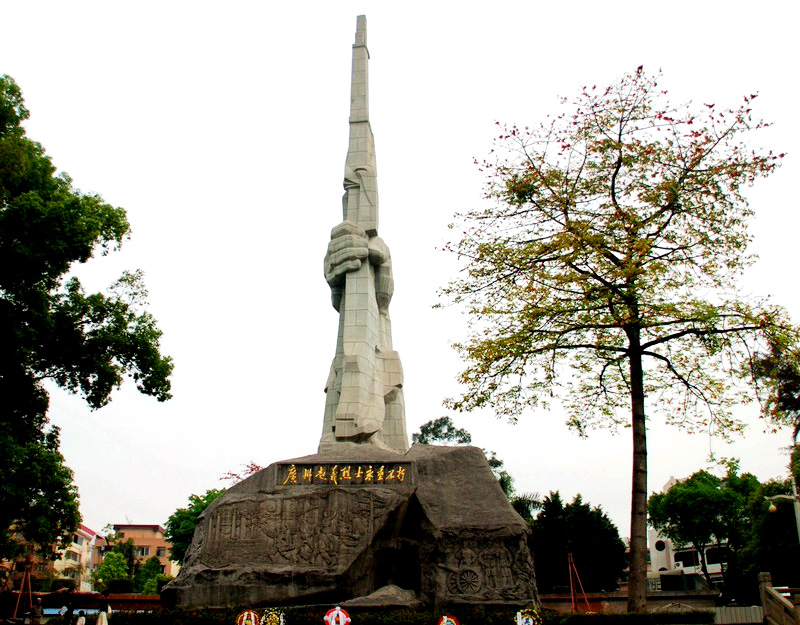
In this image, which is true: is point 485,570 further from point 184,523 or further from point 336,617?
point 184,523

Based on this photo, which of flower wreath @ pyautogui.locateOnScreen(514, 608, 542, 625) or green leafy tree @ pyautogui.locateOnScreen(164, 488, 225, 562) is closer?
flower wreath @ pyautogui.locateOnScreen(514, 608, 542, 625)

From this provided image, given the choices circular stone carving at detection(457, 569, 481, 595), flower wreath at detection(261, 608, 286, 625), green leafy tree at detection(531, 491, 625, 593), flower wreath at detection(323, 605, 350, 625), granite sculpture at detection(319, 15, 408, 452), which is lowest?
green leafy tree at detection(531, 491, 625, 593)

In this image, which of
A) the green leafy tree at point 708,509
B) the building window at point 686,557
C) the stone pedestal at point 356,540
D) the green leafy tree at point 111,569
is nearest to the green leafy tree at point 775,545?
the green leafy tree at point 708,509

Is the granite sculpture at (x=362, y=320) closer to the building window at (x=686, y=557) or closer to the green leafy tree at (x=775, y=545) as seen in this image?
the green leafy tree at (x=775, y=545)

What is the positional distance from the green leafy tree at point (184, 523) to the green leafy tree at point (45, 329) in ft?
45.0

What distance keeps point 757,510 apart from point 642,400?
18.3m

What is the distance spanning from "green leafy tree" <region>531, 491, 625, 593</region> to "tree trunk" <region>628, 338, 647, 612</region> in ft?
38.0

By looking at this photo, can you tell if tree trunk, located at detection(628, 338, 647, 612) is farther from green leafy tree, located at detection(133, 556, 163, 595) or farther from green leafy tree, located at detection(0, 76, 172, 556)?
green leafy tree, located at detection(133, 556, 163, 595)

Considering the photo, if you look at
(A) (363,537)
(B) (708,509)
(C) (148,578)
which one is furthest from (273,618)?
(C) (148,578)

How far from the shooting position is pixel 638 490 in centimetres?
1114

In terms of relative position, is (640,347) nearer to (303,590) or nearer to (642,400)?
(642,400)

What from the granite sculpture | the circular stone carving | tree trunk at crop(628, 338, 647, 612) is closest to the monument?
the circular stone carving

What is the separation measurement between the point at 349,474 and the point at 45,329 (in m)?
7.50

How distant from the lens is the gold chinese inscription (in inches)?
407
